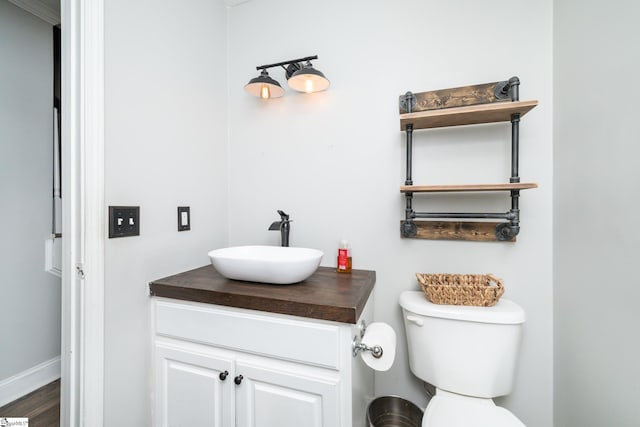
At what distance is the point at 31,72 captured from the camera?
1.68 metres

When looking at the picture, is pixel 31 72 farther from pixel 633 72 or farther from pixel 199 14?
pixel 633 72

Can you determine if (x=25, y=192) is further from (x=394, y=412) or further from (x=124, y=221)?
(x=394, y=412)

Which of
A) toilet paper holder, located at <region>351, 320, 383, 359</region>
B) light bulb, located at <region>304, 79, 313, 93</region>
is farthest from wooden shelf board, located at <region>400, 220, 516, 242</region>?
light bulb, located at <region>304, 79, 313, 93</region>

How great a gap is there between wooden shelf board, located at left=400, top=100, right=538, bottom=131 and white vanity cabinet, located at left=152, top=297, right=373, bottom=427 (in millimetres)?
857

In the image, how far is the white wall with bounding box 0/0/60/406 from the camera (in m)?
1.56

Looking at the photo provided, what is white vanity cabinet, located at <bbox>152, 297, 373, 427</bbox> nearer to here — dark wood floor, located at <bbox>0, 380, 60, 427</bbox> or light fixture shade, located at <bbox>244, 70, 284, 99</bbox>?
dark wood floor, located at <bbox>0, 380, 60, 427</bbox>

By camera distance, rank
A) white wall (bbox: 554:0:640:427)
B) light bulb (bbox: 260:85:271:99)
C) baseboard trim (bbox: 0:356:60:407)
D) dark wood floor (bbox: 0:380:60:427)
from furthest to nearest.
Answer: baseboard trim (bbox: 0:356:60:407), dark wood floor (bbox: 0:380:60:427), light bulb (bbox: 260:85:271:99), white wall (bbox: 554:0:640:427)

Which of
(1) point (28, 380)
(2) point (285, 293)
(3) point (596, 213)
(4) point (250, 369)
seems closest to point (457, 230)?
(3) point (596, 213)

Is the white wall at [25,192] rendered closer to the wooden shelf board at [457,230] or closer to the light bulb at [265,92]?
the light bulb at [265,92]

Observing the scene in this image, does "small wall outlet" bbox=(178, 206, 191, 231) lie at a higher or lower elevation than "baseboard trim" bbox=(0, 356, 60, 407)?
higher

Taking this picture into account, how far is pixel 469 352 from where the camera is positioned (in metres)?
0.99

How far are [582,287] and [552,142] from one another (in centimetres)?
59

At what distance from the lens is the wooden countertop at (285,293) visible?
831 millimetres

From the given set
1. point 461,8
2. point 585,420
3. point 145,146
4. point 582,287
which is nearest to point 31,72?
point 145,146
